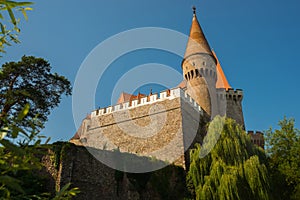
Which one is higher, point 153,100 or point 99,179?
point 153,100

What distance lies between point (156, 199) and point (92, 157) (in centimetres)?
334

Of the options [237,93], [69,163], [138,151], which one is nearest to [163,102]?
[138,151]

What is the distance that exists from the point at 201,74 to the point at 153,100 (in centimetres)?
546

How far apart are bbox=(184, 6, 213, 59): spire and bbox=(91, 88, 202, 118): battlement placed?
5428 millimetres

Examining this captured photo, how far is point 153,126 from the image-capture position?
1641 cm

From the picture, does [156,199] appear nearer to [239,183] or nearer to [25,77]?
[239,183]

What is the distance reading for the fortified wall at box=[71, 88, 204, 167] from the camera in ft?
50.5

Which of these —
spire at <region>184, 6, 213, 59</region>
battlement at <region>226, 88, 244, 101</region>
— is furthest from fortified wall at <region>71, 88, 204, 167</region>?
battlement at <region>226, 88, 244, 101</region>

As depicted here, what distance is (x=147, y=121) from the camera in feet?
54.9

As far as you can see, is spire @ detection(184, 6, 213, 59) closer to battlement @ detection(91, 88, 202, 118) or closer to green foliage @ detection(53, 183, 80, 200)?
battlement @ detection(91, 88, 202, 118)

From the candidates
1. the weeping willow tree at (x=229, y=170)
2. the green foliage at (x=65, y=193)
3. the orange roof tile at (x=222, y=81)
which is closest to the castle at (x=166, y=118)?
the weeping willow tree at (x=229, y=170)

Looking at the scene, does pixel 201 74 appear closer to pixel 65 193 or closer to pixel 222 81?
pixel 222 81

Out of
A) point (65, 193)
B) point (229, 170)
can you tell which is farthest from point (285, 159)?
point (65, 193)

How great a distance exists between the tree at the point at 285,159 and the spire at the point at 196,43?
8356mm
